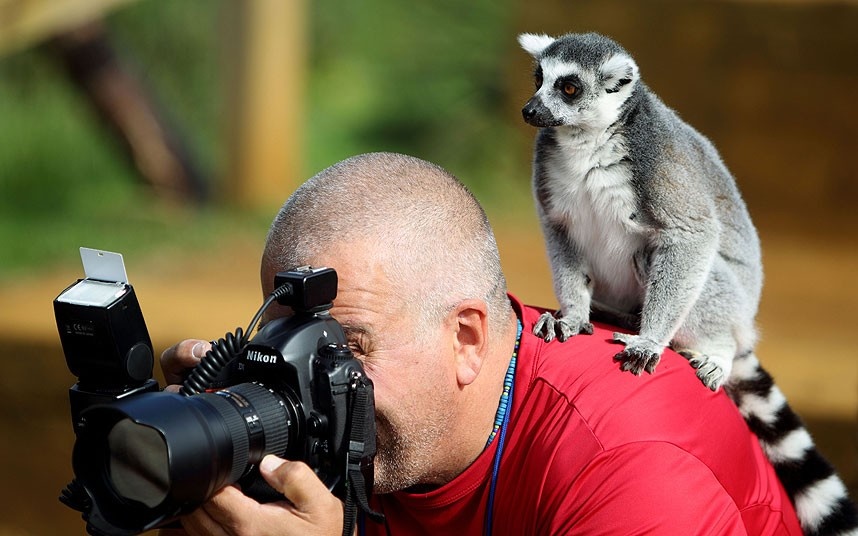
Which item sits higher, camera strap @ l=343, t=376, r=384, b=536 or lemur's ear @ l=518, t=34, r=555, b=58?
lemur's ear @ l=518, t=34, r=555, b=58

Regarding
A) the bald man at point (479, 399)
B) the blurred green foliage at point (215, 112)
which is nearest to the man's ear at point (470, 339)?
the bald man at point (479, 399)

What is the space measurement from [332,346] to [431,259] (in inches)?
12.1

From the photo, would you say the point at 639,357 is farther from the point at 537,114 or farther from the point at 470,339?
the point at 537,114

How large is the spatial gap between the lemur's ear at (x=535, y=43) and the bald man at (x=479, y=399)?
466 mm

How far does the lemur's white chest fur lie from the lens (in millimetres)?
2262

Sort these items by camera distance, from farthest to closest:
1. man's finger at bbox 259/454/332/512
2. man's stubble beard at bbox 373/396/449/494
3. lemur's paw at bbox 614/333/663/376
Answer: lemur's paw at bbox 614/333/663/376 → man's stubble beard at bbox 373/396/449/494 → man's finger at bbox 259/454/332/512

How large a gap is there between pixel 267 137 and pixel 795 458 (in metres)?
5.80

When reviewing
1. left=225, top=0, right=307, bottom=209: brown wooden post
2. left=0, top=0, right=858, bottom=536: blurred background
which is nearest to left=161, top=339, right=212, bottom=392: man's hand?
left=0, top=0, right=858, bottom=536: blurred background

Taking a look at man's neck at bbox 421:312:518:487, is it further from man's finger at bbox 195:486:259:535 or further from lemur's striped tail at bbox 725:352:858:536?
lemur's striped tail at bbox 725:352:858:536

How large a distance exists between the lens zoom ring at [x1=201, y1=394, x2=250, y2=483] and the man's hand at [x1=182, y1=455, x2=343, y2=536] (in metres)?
0.04

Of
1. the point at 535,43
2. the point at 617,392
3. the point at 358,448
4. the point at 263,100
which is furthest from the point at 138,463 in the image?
the point at 263,100

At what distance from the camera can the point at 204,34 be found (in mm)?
9148

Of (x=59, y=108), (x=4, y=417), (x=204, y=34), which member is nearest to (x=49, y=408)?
(x=4, y=417)

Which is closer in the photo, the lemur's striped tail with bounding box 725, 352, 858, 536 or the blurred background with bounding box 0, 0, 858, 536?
the lemur's striped tail with bounding box 725, 352, 858, 536
